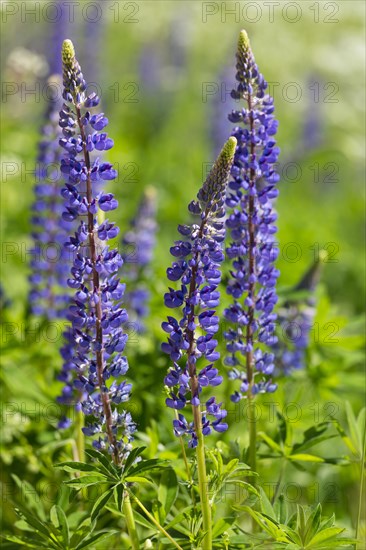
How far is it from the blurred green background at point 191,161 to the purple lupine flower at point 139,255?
0.35ft

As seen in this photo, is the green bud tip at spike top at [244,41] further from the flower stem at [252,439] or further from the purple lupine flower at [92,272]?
the flower stem at [252,439]

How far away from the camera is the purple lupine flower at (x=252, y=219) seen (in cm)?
281

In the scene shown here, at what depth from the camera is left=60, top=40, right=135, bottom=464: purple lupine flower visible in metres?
2.43

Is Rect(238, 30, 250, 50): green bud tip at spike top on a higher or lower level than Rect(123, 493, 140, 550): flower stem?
higher

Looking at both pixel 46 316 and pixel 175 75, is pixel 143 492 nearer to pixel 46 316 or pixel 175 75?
pixel 46 316

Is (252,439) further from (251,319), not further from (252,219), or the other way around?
(252,219)

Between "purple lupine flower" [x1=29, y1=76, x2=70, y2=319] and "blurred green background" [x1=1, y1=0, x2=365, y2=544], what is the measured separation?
165 millimetres

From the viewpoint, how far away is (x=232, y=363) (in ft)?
9.61

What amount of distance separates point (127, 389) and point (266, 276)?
69cm

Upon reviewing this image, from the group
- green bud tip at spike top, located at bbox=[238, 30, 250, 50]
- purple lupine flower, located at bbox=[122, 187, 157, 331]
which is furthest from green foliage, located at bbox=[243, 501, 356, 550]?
purple lupine flower, located at bbox=[122, 187, 157, 331]

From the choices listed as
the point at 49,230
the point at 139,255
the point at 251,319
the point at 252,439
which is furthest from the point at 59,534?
the point at 139,255

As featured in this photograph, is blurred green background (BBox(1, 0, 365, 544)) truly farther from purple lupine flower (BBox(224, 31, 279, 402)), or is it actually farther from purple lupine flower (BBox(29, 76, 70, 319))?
purple lupine flower (BBox(224, 31, 279, 402))

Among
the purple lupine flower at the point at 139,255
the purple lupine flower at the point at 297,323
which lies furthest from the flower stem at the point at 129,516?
the purple lupine flower at the point at 139,255

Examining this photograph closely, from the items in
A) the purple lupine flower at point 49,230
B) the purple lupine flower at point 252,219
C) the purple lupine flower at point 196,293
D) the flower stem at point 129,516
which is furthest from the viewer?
the purple lupine flower at point 49,230
